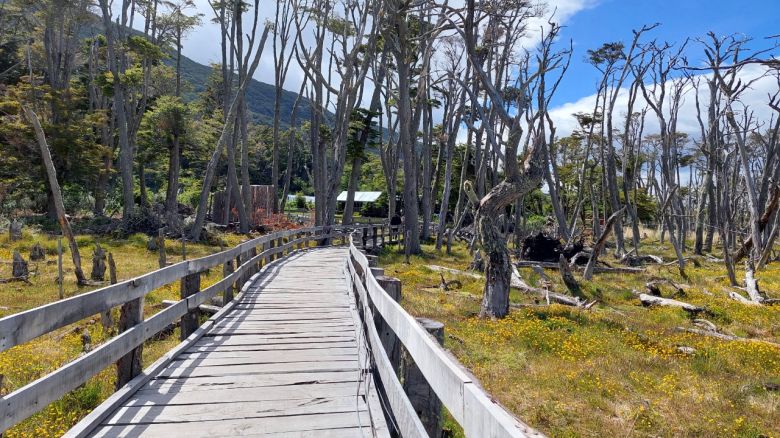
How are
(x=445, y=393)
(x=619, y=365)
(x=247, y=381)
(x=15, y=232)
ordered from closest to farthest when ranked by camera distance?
(x=445, y=393)
(x=247, y=381)
(x=619, y=365)
(x=15, y=232)

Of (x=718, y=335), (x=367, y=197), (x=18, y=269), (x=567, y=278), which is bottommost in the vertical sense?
(x=18, y=269)

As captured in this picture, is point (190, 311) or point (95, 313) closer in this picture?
point (95, 313)

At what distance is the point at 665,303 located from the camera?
12281 millimetres

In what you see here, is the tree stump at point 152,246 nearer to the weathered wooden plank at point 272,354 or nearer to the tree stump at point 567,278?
the tree stump at point 567,278

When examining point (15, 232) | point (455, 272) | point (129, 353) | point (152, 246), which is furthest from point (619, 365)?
point (15, 232)

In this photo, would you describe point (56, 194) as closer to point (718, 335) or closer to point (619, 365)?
point (619, 365)

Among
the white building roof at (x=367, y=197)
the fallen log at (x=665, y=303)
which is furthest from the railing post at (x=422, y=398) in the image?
the white building roof at (x=367, y=197)

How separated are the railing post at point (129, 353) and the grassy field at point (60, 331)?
2.36 ft

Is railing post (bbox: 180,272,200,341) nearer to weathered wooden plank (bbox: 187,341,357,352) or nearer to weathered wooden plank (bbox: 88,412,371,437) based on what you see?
weathered wooden plank (bbox: 187,341,357,352)

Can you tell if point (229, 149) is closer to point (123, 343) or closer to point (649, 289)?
point (649, 289)

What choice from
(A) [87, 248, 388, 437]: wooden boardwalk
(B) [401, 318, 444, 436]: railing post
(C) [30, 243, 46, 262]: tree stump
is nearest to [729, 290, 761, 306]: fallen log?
(A) [87, 248, 388, 437]: wooden boardwalk

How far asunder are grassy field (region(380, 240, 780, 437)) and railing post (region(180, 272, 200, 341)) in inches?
135

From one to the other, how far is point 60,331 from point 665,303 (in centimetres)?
1294

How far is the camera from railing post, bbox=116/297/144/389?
4367 millimetres
